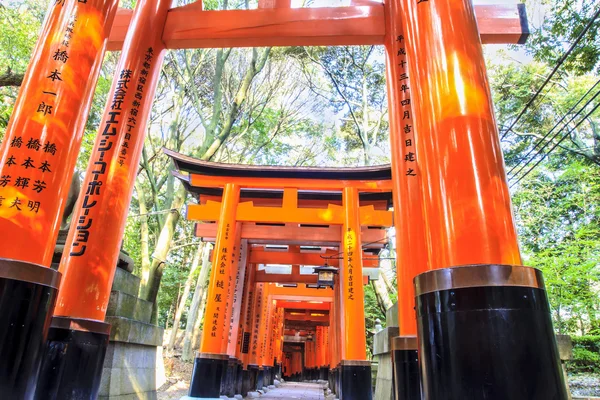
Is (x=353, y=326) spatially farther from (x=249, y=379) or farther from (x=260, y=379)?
(x=260, y=379)

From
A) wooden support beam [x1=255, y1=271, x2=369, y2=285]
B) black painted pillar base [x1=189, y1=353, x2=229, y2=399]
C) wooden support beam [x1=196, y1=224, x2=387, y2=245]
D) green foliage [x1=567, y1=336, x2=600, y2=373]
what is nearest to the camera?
black painted pillar base [x1=189, y1=353, x2=229, y2=399]

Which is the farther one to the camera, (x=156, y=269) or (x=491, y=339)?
(x=156, y=269)

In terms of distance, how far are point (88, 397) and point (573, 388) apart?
438 inches

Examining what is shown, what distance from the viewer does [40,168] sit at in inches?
106

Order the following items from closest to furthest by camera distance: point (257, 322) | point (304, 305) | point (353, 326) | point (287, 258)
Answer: point (353, 326) → point (287, 258) → point (257, 322) → point (304, 305)

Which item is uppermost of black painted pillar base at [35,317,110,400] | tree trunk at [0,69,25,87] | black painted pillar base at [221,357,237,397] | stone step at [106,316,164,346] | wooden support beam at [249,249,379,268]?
tree trunk at [0,69,25,87]

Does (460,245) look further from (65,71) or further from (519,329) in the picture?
(65,71)

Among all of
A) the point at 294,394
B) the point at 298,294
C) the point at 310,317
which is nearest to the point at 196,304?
the point at 298,294

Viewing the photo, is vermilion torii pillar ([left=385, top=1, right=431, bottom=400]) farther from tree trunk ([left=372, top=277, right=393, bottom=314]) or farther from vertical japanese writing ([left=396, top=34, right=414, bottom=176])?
tree trunk ([left=372, top=277, right=393, bottom=314])

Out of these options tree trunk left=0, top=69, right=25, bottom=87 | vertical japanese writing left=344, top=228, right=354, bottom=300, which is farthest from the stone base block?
tree trunk left=0, top=69, right=25, bottom=87

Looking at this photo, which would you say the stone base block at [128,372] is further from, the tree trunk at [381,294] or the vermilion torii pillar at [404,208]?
the tree trunk at [381,294]

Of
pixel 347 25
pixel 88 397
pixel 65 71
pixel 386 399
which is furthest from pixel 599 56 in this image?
pixel 88 397

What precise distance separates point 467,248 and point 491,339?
42cm

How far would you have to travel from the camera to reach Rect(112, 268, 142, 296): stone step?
5297 millimetres
